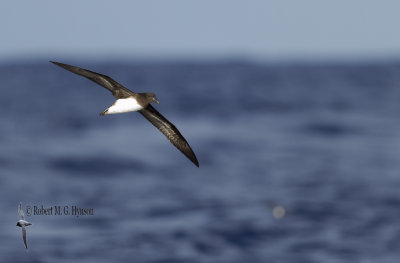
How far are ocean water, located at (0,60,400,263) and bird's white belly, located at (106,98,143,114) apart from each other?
11.0m

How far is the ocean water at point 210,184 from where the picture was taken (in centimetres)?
2417

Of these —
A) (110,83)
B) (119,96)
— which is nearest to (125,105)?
(119,96)

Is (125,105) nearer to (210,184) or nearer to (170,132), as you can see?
(170,132)

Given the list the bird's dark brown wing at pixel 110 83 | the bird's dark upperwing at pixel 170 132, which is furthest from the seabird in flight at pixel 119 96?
the bird's dark upperwing at pixel 170 132

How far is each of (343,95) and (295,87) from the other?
1915 cm

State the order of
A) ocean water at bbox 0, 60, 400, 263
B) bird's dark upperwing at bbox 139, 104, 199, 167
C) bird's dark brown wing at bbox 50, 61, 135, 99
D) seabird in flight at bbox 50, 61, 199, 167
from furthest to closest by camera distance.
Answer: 1. ocean water at bbox 0, 60, 400, 263
2. bird's dark upperwing at bbox 139, 104, 199, 167
3. bird's dark brown wing at bbox 50, 61, 135, 99
4. seabird in flight at bbox 50, 61, 199, 167

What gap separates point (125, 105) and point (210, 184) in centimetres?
2490

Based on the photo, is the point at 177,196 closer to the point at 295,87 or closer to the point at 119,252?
the point at 119,252

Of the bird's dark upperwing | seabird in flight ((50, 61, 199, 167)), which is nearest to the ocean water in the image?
the bird's dark upperwing

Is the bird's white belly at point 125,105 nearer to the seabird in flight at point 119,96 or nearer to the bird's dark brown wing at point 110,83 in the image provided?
the seabird in flight at point 119,96

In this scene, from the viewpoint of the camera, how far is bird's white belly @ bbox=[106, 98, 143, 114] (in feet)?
38.7

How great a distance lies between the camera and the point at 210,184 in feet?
120

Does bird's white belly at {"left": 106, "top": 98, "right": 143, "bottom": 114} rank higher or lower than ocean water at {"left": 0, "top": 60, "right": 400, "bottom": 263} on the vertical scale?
lower

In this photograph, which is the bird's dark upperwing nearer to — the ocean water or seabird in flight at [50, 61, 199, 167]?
seabird in flight at [50, 61, 199, 167]
